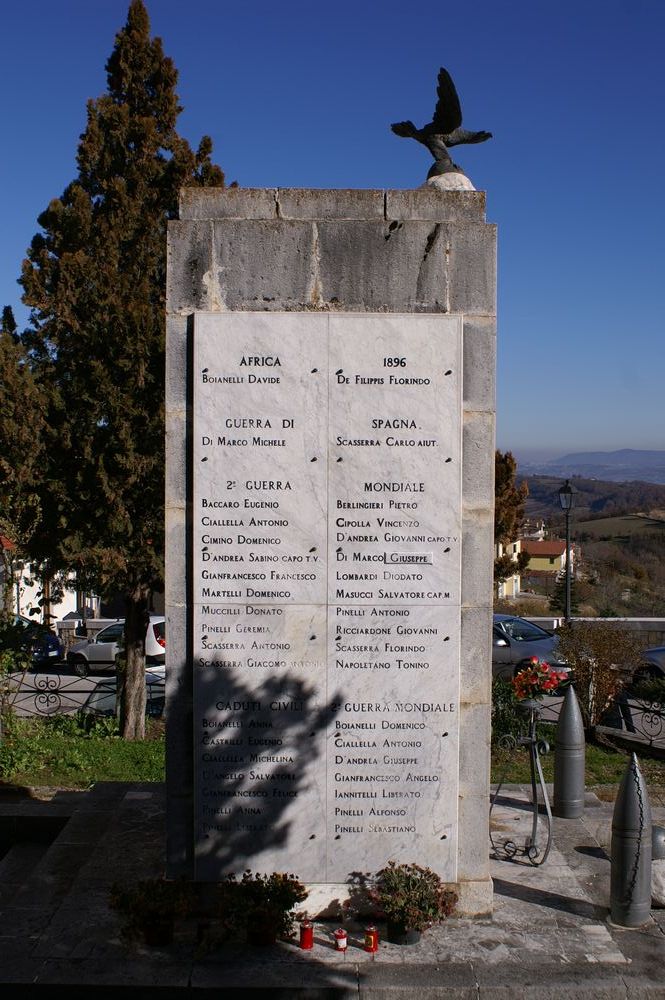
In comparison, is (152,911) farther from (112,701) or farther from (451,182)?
(112,701)

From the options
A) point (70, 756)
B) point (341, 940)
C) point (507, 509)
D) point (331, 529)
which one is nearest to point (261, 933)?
point (341, 940)

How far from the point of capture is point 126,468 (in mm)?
10102

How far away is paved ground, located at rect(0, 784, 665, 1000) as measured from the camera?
174 inches

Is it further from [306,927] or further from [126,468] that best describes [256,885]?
[126,468]

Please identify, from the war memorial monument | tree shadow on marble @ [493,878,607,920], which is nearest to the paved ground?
tree shadow on marble @ [493,878,607,920]

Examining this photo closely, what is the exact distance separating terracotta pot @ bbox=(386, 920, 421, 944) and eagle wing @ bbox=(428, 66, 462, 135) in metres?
4.77

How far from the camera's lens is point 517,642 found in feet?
57.7

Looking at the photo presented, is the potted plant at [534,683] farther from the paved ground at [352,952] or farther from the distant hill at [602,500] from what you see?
the distant hill at [602,500]

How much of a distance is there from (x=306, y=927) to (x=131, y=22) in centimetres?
1133

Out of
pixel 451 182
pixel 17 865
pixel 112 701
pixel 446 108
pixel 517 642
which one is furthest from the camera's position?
pixel 517 642

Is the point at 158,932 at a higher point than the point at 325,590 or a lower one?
Answer: lower

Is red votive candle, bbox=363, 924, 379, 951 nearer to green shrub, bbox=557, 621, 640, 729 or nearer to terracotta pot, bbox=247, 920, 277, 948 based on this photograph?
terracotta pot, bbox=247, 920, 277, 948

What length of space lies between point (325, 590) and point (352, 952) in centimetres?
197

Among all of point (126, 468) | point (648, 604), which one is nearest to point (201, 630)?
point (126, 468)
